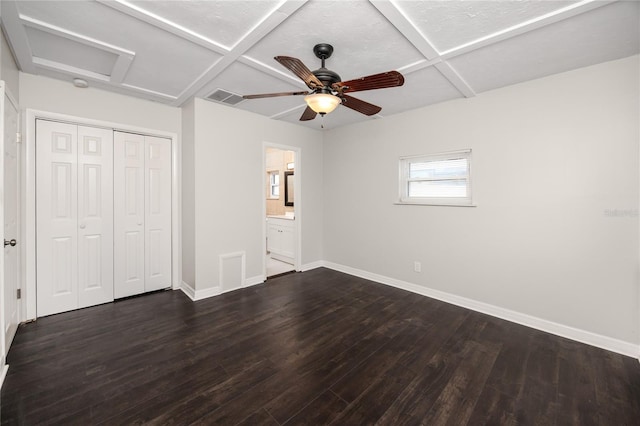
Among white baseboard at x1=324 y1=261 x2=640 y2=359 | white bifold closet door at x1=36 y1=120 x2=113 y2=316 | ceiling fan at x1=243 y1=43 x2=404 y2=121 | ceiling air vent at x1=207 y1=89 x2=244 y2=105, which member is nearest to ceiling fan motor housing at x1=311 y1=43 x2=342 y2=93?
ceiling fan at x1=243 y1=43 x2=404 y2=121

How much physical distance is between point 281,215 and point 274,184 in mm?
1037

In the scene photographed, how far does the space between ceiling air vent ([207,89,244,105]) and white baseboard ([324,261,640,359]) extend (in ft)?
10.9

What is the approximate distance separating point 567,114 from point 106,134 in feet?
17.0

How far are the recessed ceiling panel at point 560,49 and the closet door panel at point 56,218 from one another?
4277mm

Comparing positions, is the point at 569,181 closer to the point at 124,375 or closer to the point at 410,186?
the point at 410,186

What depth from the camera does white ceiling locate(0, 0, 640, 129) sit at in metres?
1.85

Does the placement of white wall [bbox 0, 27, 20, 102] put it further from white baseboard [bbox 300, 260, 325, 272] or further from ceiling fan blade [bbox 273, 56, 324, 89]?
white baseboard [bbox 300, 260, 325, 272]

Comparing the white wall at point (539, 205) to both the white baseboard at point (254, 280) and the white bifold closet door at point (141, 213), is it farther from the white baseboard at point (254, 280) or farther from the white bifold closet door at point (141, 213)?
the white bifold closet door at point (141, 213)

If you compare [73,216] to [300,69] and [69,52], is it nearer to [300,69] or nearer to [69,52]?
[69,52]

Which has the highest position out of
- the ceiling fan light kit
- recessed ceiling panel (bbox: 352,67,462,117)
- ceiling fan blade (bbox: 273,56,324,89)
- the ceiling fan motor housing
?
recessed ceiling panel (bbox: 352,67,462,117)

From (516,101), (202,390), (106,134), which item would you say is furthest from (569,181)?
(106,134)

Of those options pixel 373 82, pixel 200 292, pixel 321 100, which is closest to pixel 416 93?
pixel 373 82

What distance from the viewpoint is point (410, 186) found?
4.11m

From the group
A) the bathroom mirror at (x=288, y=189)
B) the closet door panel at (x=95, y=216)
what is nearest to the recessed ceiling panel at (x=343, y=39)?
the closet door panel at (x=95, y=216)
